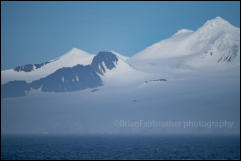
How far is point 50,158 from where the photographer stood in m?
159

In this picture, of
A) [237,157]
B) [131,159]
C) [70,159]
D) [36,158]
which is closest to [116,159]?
[131,159]

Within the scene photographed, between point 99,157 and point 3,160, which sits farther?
point 99,157

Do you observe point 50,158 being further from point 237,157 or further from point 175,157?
point 237,157

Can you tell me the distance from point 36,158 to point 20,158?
508 centimetres

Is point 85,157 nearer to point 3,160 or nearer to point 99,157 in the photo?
point 99,157

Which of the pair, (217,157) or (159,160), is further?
(217,157)

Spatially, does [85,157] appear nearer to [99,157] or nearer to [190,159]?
[99,157]

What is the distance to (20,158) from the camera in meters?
159

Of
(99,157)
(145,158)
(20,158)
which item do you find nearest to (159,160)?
(145,158)

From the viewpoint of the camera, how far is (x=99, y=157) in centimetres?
16262

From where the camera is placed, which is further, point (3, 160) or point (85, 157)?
point (85, 157)

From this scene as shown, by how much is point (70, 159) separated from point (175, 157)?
112 ft

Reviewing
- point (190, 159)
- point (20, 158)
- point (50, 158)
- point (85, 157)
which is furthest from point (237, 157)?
point (20, 158)

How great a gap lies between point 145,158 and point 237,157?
97.8 ft
